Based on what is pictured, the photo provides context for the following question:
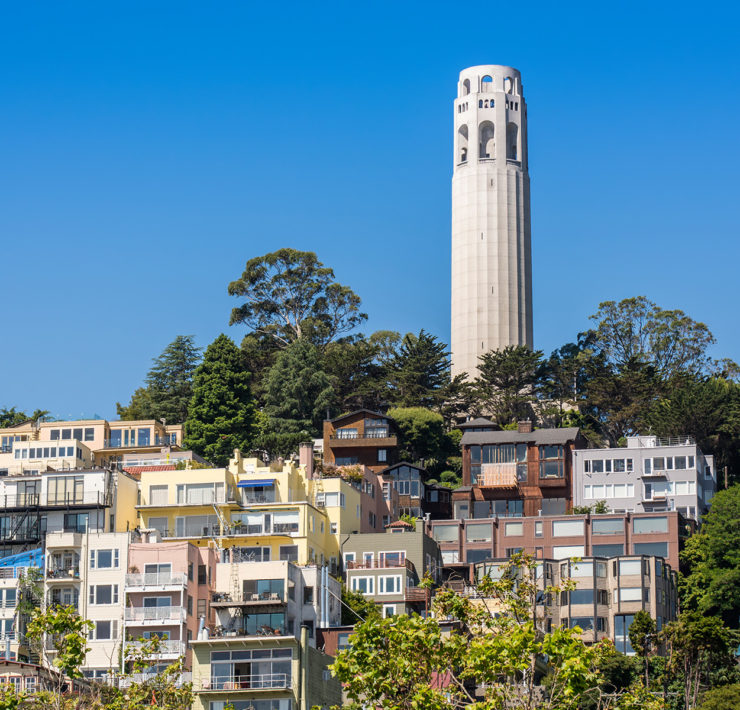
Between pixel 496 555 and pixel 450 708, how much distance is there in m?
48.9

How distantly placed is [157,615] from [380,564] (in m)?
14.8

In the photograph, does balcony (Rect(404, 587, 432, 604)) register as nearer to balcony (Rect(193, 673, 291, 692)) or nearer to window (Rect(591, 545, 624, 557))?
window (Rect(591, 545, 624, 557))

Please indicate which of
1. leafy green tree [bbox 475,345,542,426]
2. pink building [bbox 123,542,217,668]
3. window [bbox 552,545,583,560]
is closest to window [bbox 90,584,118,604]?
pink building [bbox 123,542,217,668]

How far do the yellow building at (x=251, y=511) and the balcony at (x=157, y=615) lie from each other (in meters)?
6.05

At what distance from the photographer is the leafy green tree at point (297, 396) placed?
118 m

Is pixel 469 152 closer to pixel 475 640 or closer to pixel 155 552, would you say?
pixel 155 552

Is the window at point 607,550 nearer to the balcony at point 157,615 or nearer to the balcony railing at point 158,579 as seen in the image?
the balcony railing at point 158,579

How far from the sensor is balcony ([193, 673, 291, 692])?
65.2 meters

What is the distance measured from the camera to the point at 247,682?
2581 inches

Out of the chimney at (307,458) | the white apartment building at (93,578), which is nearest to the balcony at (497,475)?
the chimney at (307,458)

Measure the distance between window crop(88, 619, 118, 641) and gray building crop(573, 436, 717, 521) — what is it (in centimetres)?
3685

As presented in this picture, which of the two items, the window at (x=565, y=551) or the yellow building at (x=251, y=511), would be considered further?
the window at (x=565, y=551)

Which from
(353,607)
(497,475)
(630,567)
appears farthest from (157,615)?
(497,475)

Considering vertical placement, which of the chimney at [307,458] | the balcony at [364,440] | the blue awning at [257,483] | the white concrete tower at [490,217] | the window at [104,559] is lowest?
the window at [104,559]
